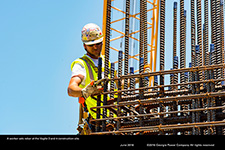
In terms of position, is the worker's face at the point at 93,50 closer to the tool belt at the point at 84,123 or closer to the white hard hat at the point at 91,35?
the white hard hat at the point at 91,35

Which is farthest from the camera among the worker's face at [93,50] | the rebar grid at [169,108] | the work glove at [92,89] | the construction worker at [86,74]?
the worker's face at [93,50]

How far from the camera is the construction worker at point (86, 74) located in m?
18.5

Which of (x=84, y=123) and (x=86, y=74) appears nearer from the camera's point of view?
(x=84, y=123)

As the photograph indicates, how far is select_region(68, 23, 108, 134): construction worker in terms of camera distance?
18477mm

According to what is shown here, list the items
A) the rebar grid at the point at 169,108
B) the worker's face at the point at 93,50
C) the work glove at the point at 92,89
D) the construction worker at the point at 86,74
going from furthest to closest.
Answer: the worker's face at the point at 93,50 → the construction worker at the point at 86,74 → the work glove at the point at 92,89 → the rebar grid at the point at 169,108

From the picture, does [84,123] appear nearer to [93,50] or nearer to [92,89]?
[92,89]

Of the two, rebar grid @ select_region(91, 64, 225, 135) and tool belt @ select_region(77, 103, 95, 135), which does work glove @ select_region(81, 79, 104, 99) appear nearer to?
rebar grid @ select_region(91, 64, 225, 135)

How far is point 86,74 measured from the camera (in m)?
19.6

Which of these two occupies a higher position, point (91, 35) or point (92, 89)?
point (91, 35)

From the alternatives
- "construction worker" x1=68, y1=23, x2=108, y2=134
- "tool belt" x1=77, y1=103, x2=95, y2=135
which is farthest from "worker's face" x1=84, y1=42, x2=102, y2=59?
"tool belt" x1=77, y1=103, x2=95, y2=135

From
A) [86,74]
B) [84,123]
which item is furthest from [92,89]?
[86,74]

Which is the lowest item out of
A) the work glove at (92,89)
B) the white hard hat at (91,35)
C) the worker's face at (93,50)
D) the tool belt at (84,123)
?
the tool belt at (84,123)

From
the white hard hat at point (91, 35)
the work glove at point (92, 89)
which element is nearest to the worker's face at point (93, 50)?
the white hard hat at point (91, 35)

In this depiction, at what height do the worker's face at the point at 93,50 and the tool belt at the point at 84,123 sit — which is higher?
the worker's face at the point at 93,50
